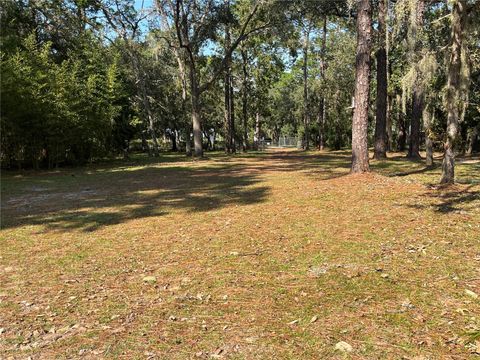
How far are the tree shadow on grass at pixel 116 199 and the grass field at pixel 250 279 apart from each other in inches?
3.8

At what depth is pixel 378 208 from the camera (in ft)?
21.7

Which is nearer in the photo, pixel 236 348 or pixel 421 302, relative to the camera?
pixel 236 348

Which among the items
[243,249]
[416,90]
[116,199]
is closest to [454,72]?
[416,90]

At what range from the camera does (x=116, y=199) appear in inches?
357

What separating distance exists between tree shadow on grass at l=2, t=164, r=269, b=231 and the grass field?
10 cm

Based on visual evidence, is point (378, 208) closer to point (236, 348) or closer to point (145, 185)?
point (236, 348)

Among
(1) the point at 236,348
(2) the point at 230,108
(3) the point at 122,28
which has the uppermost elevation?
(3) the point at 122,28

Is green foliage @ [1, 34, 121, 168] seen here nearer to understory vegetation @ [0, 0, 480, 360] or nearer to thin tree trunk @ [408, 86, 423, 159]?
understory vegetation @ [0, 0, 480, 360]

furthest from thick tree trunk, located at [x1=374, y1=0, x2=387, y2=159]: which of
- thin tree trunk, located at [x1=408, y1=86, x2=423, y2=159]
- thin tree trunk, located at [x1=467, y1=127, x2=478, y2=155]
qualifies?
thin tree trunk, located at [x1=467, y1=127, x2=478, y2=155]

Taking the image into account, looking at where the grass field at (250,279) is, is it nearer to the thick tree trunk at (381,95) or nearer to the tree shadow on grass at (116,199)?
the tree shadow on grass at (116,199)

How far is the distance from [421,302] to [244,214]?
393 centimetres

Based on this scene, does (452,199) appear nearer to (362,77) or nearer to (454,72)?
(454,72)

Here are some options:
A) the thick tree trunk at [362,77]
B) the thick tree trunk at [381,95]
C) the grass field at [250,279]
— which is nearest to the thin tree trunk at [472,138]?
the thick tree trunk at [381,95]

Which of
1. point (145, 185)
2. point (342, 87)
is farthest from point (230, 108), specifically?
point (145, 185)
